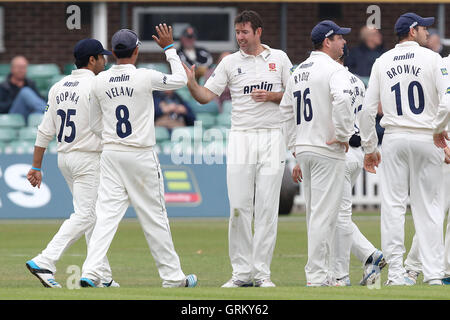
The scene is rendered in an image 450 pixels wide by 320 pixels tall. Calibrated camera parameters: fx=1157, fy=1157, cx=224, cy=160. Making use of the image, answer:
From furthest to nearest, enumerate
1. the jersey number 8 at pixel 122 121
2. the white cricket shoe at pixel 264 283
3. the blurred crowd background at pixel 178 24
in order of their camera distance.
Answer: the blurred crowd background at pixel 178 24, the white cricket shoe at pixel 264 283, the jersey number 8 at pixel 122 121

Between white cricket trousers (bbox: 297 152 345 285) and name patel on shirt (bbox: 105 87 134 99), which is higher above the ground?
name patel on shirt (bbox: 105 87 134 99)

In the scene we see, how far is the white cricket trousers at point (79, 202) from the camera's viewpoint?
1105cm

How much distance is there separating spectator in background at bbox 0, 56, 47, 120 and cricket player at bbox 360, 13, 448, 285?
12.0m

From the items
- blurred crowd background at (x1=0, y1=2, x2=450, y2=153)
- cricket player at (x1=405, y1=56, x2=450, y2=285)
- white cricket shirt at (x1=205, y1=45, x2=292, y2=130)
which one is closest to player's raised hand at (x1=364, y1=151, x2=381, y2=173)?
cricket player at (x1=405, y1=56, x2=450, y2=285)

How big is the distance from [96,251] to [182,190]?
9.94m

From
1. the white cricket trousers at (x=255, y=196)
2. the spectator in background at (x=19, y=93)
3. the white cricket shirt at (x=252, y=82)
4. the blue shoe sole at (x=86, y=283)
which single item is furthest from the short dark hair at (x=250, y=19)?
the spectator in background at (x=19, y=93)

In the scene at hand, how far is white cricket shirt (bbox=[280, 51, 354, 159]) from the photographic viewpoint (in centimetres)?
1039

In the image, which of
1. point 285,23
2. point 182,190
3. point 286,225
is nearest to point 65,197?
point 182,190

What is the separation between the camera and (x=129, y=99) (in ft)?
34.2

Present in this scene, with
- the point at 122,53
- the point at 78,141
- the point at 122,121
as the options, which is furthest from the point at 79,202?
the point at 122,53

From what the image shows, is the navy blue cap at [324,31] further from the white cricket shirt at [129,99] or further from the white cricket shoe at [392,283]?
the white cricket shoe at [392,283]

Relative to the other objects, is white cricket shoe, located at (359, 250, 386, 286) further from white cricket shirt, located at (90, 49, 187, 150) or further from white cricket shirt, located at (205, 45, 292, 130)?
white cricket shirt, located at (90, 49, 187, 150)

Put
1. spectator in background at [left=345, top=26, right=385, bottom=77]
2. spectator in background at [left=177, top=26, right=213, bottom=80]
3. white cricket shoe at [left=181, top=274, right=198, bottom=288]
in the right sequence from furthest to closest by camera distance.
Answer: spectator in background at [left=177, top=26, right=213, bottom=80], spectator in background at [left=345, top=26, right=385, bottom=77], white cricket shoe at [left=181, top=274, right=198, bottom=288]

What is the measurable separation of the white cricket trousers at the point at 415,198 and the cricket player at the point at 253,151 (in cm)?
109
